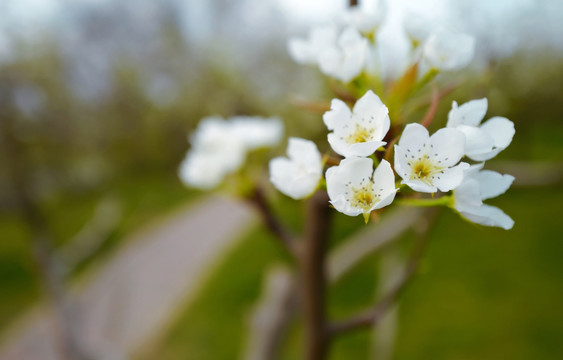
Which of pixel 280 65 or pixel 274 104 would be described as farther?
pixel 280 65

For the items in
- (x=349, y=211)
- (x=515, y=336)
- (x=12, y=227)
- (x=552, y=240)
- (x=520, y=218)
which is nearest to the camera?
(x=349, y=211)

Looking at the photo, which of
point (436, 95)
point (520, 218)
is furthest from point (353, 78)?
point (520, 218)

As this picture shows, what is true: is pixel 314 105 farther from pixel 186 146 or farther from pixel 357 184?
pixel 186 146

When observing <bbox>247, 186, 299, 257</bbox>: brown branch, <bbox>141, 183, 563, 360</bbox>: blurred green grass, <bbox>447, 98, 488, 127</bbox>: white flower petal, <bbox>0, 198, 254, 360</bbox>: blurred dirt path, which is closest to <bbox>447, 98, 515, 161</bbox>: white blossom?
<bbox>447, 98, 488, 127</bbox>: white flower petal

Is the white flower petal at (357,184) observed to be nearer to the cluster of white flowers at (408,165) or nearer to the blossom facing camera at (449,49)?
the cluster of white flowers at (408,165)

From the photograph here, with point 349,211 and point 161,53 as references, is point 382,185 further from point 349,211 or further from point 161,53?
point 161,53

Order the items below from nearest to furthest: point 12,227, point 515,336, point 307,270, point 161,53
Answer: point 307,270
point 515,336
point 12,227
point 161,53

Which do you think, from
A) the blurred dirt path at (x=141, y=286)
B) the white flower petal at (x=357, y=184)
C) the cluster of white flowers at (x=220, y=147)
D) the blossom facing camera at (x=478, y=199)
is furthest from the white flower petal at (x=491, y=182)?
the blurred dirt path at (x=141, y=286)
